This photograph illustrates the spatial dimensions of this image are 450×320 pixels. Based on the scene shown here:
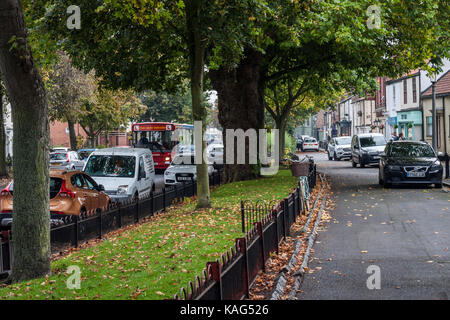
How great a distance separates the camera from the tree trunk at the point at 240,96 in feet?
75.9

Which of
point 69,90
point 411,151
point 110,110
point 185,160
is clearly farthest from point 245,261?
point 110,110

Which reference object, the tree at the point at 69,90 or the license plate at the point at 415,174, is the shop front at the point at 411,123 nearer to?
the tree at the point at 69,90

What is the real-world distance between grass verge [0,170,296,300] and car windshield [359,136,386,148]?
2221 cm

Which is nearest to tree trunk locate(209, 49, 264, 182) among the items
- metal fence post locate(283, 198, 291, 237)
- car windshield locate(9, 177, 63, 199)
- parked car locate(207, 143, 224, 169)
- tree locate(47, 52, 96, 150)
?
parked car locate(207, 143, 224, 169)

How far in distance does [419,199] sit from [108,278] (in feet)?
40.3

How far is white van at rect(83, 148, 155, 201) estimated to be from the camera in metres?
17.1

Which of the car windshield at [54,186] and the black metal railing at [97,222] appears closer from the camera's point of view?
the black metal railing at [97,222]

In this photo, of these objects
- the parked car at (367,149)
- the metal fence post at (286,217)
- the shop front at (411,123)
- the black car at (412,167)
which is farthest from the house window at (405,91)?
the metal fence post at (286,217)

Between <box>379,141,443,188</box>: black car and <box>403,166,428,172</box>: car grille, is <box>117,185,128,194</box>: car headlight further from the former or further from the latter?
<box>403,166,428,172</box>: car grille

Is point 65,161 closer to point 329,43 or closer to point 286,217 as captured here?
point 329,43

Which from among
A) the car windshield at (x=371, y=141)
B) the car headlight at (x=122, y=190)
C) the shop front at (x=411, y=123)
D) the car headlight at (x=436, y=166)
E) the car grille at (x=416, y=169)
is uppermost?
the shop front at (x=411, y=123)

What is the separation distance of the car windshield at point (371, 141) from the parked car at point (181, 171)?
50.1 ft

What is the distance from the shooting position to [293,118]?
7369 centimetres
